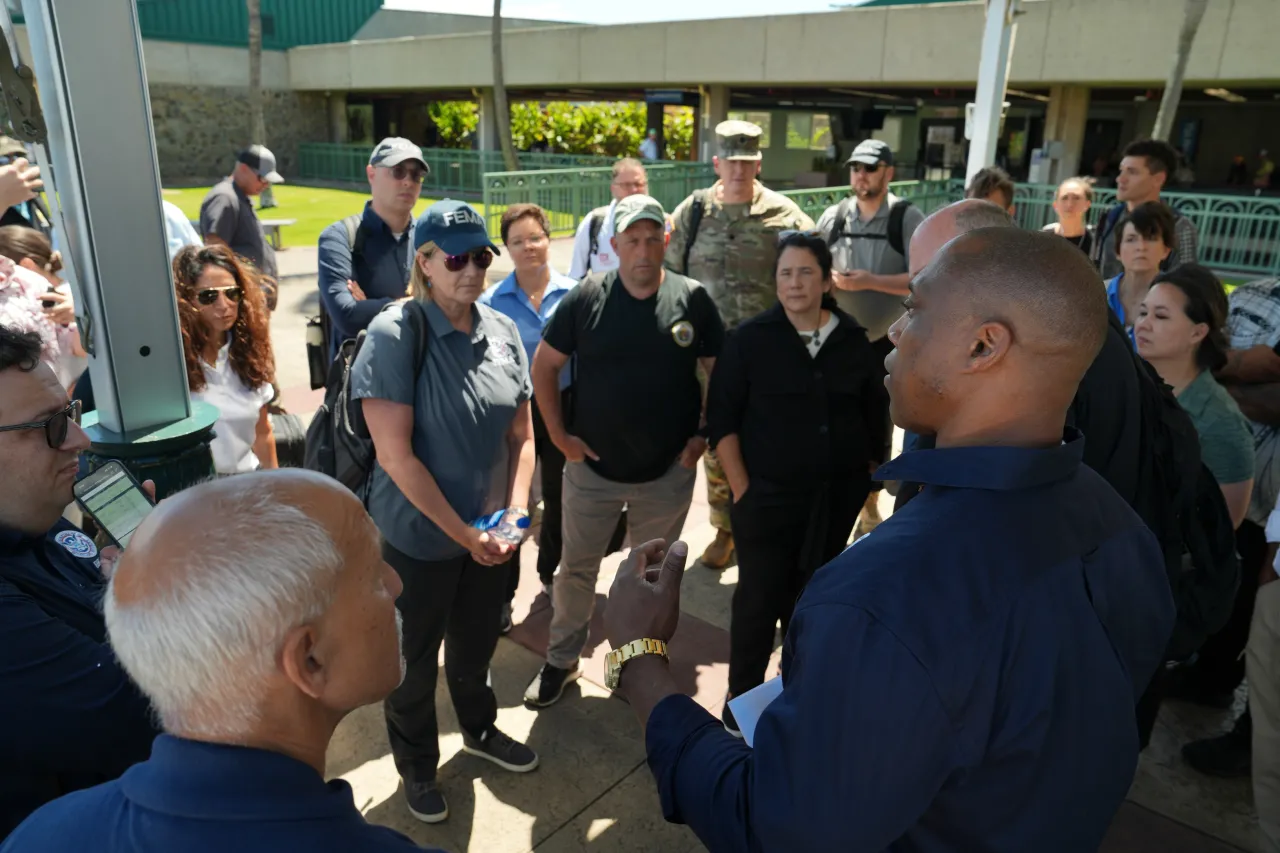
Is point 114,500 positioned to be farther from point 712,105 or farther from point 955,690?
point 712,105

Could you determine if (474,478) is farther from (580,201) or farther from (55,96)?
(580,201)

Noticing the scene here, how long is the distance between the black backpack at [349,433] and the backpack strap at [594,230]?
2.82 m

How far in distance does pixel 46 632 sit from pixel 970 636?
1.48 metres

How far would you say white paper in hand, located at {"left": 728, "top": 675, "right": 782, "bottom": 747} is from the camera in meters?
1.50

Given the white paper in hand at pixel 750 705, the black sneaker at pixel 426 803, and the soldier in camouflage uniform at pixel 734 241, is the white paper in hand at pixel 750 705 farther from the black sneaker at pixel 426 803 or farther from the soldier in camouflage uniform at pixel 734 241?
the soldier in camouflage uniform at pixel 734 241

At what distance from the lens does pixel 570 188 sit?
15000 mm

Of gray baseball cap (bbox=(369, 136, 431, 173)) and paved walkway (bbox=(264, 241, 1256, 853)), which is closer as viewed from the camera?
paved walkway (bbox=(264, 241, 1256, 853))

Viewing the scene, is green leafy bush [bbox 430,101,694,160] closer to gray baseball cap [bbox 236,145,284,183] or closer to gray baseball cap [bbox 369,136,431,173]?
gray baseball cap [bbox 236,145,284,183]

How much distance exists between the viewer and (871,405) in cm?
331

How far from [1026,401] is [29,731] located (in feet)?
5.61

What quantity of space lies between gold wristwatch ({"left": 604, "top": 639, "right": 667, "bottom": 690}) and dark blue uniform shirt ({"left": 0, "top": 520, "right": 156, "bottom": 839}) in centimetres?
82

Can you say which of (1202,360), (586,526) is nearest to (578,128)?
(586,526)

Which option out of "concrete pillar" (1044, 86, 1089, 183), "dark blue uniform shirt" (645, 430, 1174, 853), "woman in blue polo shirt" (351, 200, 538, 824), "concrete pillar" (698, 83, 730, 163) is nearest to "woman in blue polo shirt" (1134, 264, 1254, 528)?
"dark blue uniform shirt" (645, 430, 1174, 853)

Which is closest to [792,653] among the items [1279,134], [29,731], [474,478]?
[29,731]
